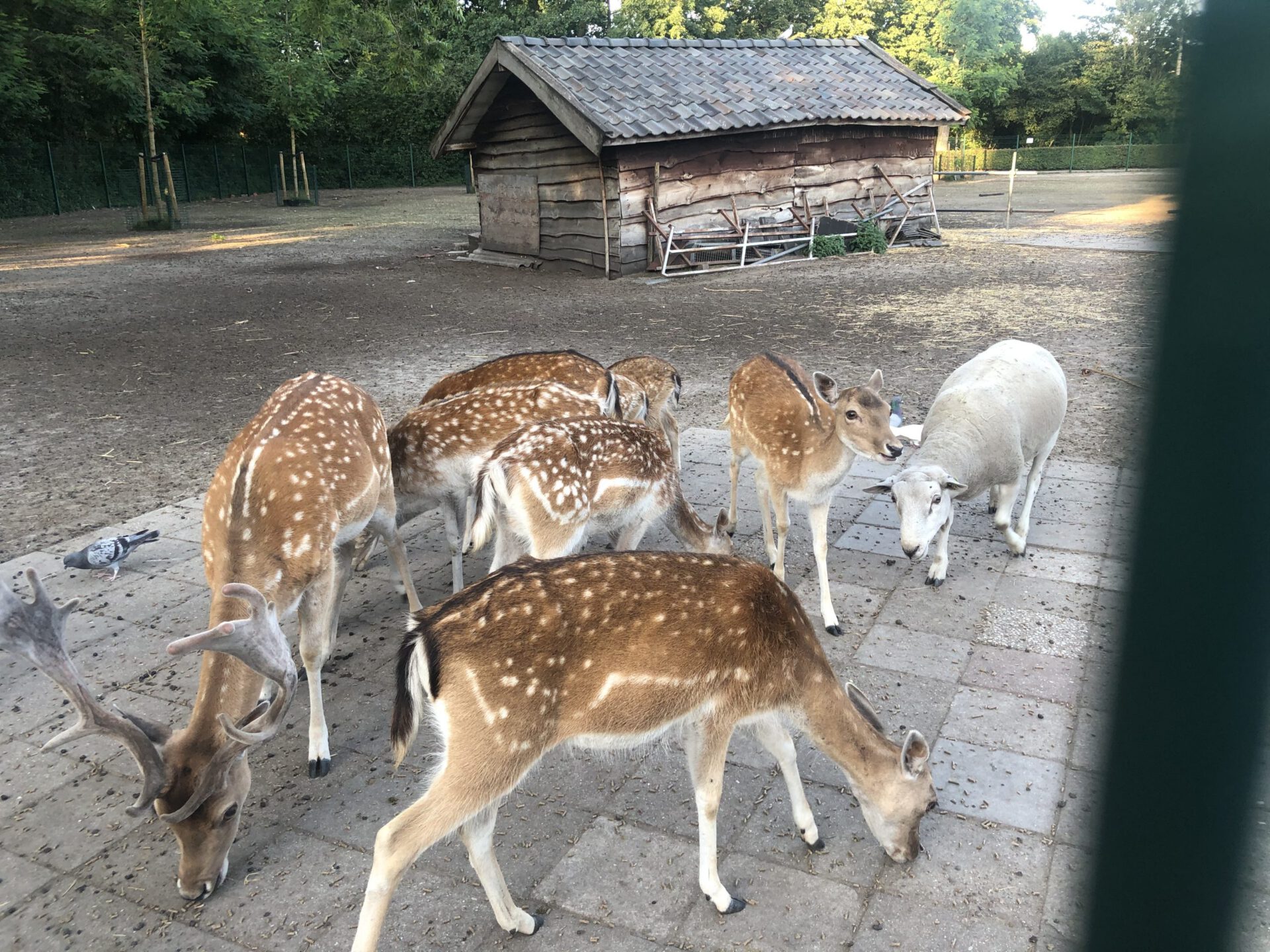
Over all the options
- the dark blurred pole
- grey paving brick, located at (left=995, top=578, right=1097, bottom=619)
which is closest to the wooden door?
grey paving brick, located at (left=995, top=578, right=1097, bottom=619)

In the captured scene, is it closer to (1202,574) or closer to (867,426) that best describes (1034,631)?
(867,426)

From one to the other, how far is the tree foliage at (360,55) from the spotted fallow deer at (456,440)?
9249 mm

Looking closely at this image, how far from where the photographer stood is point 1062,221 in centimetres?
2288

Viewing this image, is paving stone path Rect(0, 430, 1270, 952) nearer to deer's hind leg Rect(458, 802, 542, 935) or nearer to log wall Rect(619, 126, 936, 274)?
deer's hind leg Rect(458, 802, 542, 935)

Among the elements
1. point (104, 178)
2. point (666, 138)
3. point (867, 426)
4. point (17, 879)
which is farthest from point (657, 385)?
point (104, 178)

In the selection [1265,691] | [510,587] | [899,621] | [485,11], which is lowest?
[899,621]

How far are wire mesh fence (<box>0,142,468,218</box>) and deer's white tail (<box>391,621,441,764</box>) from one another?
1167 inches

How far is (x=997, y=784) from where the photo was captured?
3.53m

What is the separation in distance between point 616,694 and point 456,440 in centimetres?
275

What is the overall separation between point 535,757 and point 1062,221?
23.9m

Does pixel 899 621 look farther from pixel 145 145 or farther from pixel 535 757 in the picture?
pixel 145 145

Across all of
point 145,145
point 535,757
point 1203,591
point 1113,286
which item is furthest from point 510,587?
point 145,145

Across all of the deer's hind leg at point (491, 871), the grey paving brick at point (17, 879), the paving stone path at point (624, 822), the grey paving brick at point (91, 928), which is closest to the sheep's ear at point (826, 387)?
the paving stone path at point (624, 822)

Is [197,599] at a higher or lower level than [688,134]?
lower
